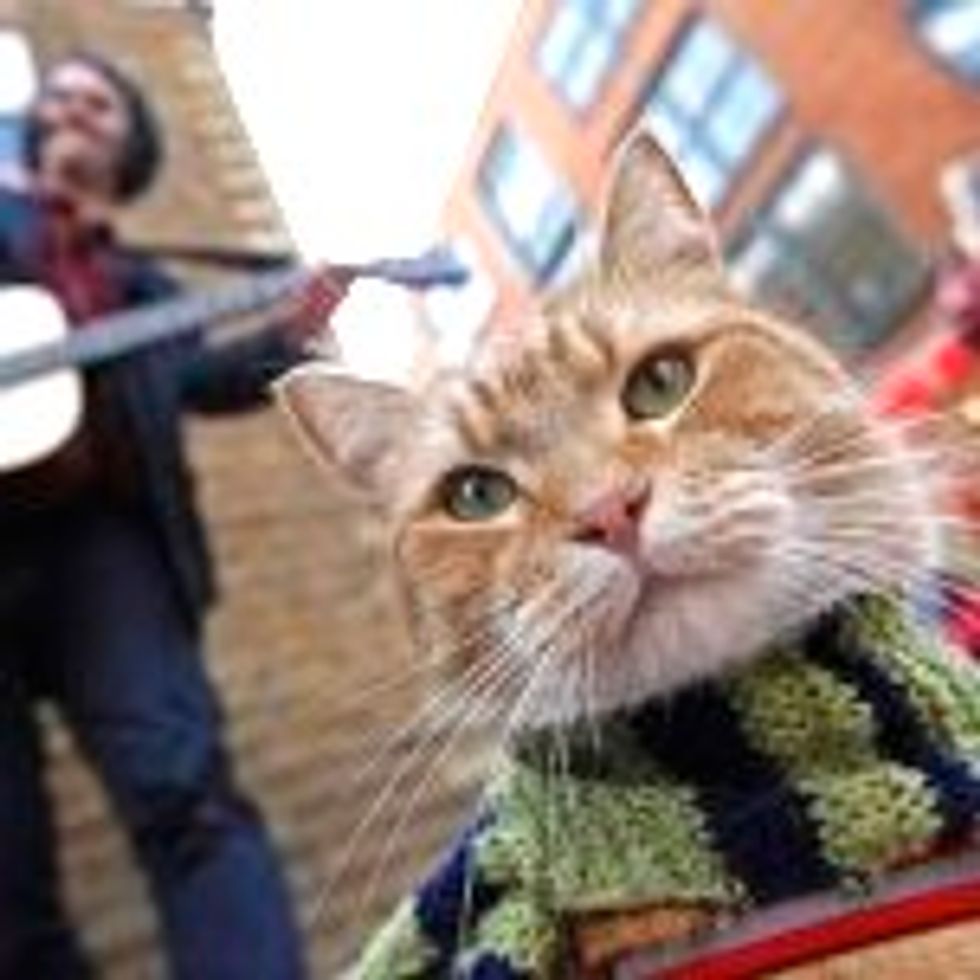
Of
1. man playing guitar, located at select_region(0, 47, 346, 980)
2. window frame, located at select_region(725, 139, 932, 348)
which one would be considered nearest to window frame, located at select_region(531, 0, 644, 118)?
window frame, located at select_region(725, 139, 932, 348)

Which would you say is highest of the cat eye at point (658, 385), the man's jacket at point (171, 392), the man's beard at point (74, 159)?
the man's beard at point (74, 159)

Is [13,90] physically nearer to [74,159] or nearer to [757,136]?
[74,159]

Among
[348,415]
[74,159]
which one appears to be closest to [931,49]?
[348,415]

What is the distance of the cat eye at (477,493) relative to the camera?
0.74m

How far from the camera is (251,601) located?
2146 mm

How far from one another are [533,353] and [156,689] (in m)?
0.47

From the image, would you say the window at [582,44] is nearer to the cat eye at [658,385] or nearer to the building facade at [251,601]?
the cat eye at [658,385]

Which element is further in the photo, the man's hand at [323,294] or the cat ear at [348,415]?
the cat ear at [348,415]

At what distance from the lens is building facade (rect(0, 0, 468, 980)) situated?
1.81 meters

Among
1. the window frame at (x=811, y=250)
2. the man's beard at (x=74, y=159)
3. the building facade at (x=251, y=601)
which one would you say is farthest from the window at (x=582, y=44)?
the building facade at (x=251, y=601)

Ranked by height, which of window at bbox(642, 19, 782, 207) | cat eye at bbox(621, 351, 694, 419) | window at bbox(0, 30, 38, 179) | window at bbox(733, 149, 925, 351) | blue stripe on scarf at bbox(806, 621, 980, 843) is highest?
window at bbox(0, 30, 38, 179)

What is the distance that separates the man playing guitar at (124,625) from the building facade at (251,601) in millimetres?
406

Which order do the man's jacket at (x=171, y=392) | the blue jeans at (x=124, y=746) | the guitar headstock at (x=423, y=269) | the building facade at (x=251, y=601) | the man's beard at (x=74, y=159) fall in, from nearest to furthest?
the guitar headstock at (x=423, y=269) < the blue jeans at (x=124, y=746) < the man's jacket at (x=171, y=392) < the man's beard at (x=74, y=159) < the building facade at (x=251, y=601)

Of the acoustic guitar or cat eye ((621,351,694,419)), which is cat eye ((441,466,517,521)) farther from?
the acoustic guitar
